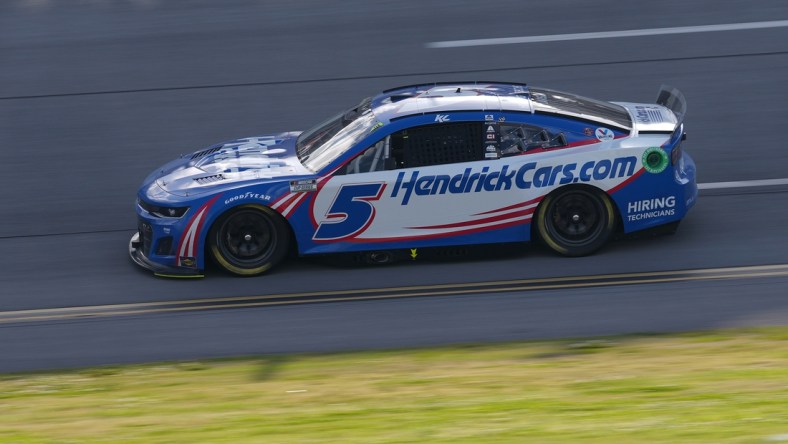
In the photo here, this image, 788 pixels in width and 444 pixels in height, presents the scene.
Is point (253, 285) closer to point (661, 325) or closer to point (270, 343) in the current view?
point (270, 343)

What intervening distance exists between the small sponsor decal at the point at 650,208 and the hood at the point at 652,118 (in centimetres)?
63

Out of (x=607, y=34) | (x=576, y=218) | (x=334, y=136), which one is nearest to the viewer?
(x=576, y=218)

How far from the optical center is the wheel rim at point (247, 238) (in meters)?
10.1

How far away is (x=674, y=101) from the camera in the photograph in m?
10.9

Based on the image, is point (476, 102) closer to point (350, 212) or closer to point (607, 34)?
point (350, 212)

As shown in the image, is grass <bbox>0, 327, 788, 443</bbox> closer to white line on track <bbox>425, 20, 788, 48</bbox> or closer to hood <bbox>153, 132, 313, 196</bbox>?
hood <bbox>153, 132, 313, 196</bbox>

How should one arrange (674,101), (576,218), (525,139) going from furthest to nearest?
(674,101)
(576,218)
(525,139)

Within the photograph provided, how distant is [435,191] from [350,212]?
76 cm

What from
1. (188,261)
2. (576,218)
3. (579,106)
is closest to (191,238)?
(188,261)

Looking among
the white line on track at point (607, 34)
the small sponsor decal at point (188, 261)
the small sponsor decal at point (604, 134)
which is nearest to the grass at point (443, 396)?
the small sponsor decal at point (188, 261)

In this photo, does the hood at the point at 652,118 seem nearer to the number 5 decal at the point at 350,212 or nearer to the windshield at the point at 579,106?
the windshield at the point at 579,106

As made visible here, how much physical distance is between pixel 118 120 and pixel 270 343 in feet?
19.2

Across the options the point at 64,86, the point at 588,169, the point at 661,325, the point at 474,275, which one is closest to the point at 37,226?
the point at 64,86

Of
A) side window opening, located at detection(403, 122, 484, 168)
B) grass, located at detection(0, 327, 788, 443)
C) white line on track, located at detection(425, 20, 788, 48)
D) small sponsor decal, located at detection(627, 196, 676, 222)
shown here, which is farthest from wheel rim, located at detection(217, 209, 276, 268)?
white line on track, located at detection(425, 20, 788, 48)
